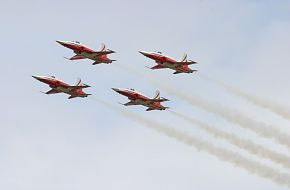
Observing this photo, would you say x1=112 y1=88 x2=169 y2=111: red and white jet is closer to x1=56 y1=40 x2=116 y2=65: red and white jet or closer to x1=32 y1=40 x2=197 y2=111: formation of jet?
x1=32 y1=40 x2=197 y2=111: formation of jet

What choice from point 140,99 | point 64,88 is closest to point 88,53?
point 64,88

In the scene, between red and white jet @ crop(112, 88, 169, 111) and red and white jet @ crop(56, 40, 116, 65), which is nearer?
red and white jet @ crop(56, 40, 116, 65)

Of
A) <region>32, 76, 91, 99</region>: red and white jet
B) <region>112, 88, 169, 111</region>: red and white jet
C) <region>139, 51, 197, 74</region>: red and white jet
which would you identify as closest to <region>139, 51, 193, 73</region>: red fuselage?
<region>139, 51, 197, 74</region>: red and white jet

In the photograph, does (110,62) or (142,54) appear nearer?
(110,62)

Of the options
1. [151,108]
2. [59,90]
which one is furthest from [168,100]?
[59,90]

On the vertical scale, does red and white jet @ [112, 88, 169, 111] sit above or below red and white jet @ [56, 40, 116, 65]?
below

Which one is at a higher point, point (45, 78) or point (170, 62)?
point (170, 62)

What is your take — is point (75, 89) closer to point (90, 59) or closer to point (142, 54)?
point (90, 59)

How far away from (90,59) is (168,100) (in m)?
22.2

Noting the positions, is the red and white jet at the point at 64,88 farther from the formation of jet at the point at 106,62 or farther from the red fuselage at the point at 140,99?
the red fuselage at the point at 140,99

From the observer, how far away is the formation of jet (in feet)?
442

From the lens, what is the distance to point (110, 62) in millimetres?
133625

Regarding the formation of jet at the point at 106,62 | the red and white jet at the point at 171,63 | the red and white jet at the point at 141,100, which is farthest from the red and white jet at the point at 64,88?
the red and white jet at the point at 171,63

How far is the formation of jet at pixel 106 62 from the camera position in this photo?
442 ft
